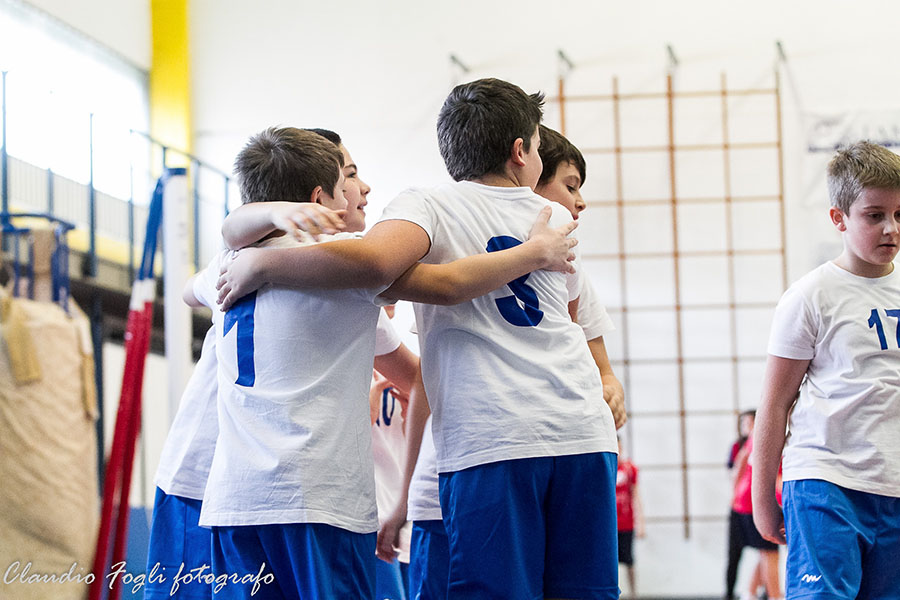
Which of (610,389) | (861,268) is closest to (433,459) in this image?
(610,389)

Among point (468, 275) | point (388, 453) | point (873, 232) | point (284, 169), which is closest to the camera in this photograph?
point (468, 275)

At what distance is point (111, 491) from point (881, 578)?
9.13 feet

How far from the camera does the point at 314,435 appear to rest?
4.76 ft

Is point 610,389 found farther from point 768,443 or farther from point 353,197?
point 353,197

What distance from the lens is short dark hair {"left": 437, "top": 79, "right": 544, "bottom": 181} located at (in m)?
1.68

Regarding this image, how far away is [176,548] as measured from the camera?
1895mm

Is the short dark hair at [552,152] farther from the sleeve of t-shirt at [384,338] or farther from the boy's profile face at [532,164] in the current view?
the sleeve of t-shirt at [384,338]

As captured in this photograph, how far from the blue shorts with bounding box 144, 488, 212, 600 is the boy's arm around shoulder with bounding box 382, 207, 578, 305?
629 mm

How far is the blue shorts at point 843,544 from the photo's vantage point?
184 centimetres

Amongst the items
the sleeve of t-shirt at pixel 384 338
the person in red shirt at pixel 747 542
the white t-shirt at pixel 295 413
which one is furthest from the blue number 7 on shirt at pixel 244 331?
the person in red shirt at pixel 747 542

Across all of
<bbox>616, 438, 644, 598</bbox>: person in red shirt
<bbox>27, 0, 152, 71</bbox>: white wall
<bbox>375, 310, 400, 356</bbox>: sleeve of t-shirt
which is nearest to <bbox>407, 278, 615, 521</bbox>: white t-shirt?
<bbox>375, 310, 400, 356</bbox>: sleeve of t-shirt

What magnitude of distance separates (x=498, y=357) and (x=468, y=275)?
14 centimetres

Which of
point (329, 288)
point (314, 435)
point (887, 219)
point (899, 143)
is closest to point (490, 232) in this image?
point (329, 288)

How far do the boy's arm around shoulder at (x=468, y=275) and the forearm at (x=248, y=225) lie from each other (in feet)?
0.70
